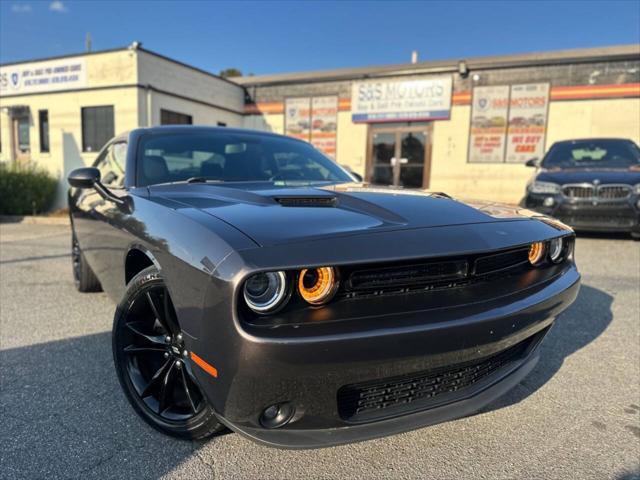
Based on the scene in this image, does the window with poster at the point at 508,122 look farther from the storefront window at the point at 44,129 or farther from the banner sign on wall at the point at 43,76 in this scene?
the storefront window at the point at 44,129

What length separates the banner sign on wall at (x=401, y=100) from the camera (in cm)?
1338

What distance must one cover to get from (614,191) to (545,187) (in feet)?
2.72

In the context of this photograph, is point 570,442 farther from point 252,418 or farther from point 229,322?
point 229,322

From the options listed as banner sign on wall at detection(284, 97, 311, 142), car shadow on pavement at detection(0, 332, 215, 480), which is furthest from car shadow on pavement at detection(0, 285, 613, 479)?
banner sign on wall at detection(284, 97, 311, 142)

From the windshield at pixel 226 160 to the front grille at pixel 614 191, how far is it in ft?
14.8

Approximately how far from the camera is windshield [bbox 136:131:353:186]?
2.71m

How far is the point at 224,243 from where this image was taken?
4.51ft

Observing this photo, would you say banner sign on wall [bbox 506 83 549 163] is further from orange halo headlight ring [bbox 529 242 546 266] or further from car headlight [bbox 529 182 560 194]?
orange halo headlight ring [bbox 529 242 546 266]

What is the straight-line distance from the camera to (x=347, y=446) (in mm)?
1816

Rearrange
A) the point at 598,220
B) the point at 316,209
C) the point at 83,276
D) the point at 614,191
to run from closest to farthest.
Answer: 1. the point at 316,209
2. the point at 83,276
3. the point at 614,191
4. the point at 598,220

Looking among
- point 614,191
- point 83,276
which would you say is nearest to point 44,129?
point 83,276

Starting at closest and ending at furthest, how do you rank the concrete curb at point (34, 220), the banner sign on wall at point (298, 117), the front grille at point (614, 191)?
the front grille at point (614, 191) → the concrete curb at point (34, 220) → the banner sign on wall at point (298, 117)

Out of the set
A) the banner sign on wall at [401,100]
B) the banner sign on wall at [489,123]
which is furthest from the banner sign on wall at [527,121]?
the banner sign on wall at [401,100]

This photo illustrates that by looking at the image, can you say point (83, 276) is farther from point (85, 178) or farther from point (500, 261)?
point (500, 261)
